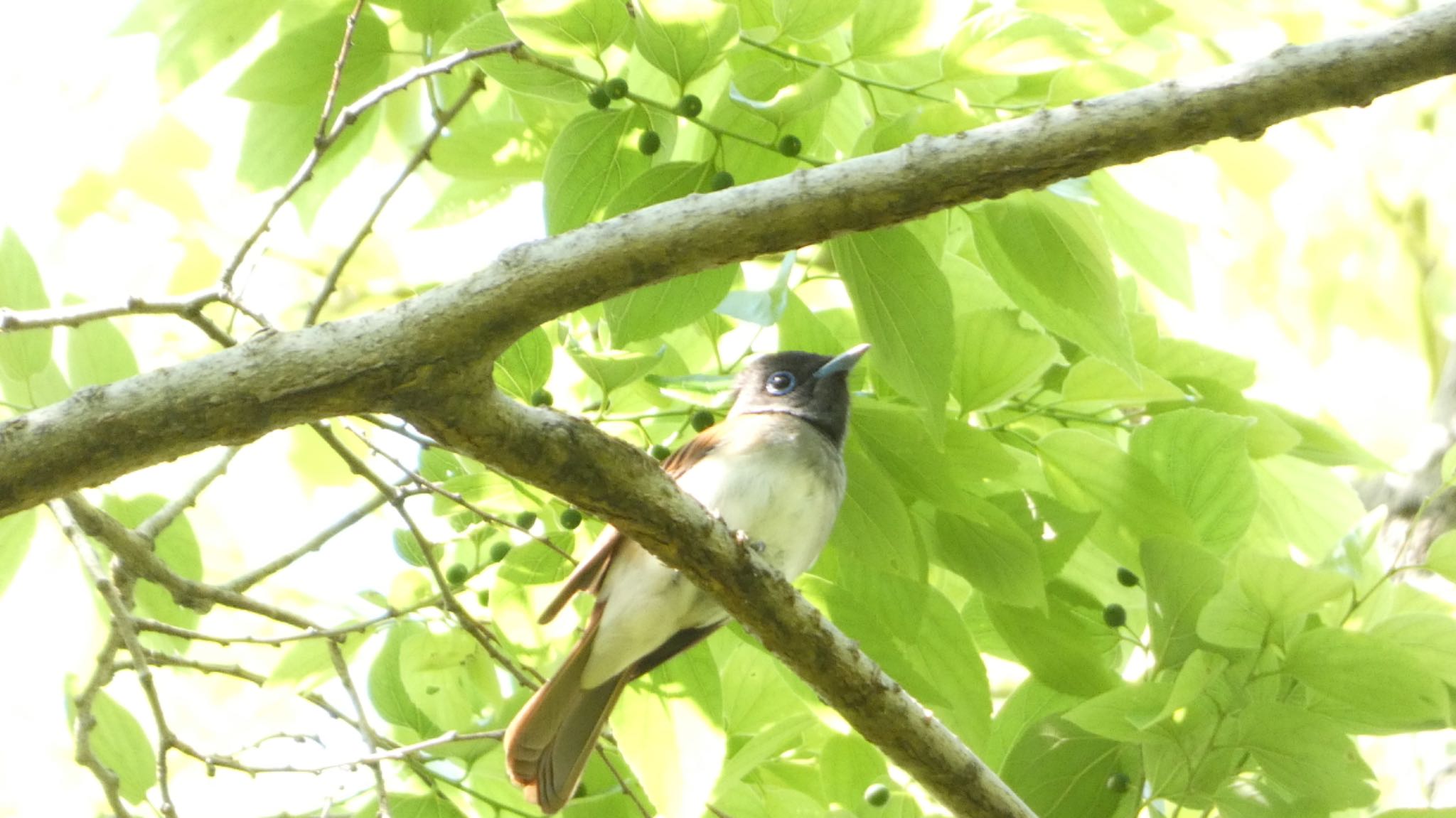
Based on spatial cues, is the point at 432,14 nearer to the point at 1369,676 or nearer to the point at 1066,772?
the point at 1066,772

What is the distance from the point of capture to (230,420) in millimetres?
2248

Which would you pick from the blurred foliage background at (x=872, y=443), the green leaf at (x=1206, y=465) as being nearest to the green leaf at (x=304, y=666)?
the blurred foliage background at (x=872, y=443)

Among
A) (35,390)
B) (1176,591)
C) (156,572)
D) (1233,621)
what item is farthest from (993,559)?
(35,390)

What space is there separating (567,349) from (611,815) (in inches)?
53.9

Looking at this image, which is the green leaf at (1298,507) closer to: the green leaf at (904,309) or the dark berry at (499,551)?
the green leaf at (904,309)

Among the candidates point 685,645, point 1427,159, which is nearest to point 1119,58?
point 685,645

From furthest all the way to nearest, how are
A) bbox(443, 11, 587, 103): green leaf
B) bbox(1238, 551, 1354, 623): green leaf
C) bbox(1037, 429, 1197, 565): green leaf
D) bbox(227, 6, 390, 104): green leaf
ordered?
bbox(227, 6, 390, 104): green leaf, bbox(1037, 429, 1197, 565): green leaf, bbox(443, 11, 587, 103): green leaf, bbox(1238, 551, 1354, 623): green leaf

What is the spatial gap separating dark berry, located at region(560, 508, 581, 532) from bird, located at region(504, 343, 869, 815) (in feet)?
0.28

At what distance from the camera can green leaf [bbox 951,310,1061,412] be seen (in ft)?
10.2

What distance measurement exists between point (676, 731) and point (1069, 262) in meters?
1.48

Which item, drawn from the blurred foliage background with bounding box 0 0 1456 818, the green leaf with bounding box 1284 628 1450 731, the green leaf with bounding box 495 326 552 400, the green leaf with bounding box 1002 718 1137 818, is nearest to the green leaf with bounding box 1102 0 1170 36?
the blurred foliage background with bounding box 0 0 1456 818

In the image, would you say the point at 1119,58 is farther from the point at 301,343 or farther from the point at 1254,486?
the point at 301,343

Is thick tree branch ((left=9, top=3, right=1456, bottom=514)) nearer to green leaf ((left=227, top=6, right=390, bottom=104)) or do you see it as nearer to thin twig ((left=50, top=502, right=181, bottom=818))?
thin twig ((left=50, top=502, right=181, bottom=818))

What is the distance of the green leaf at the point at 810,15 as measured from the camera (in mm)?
2807
